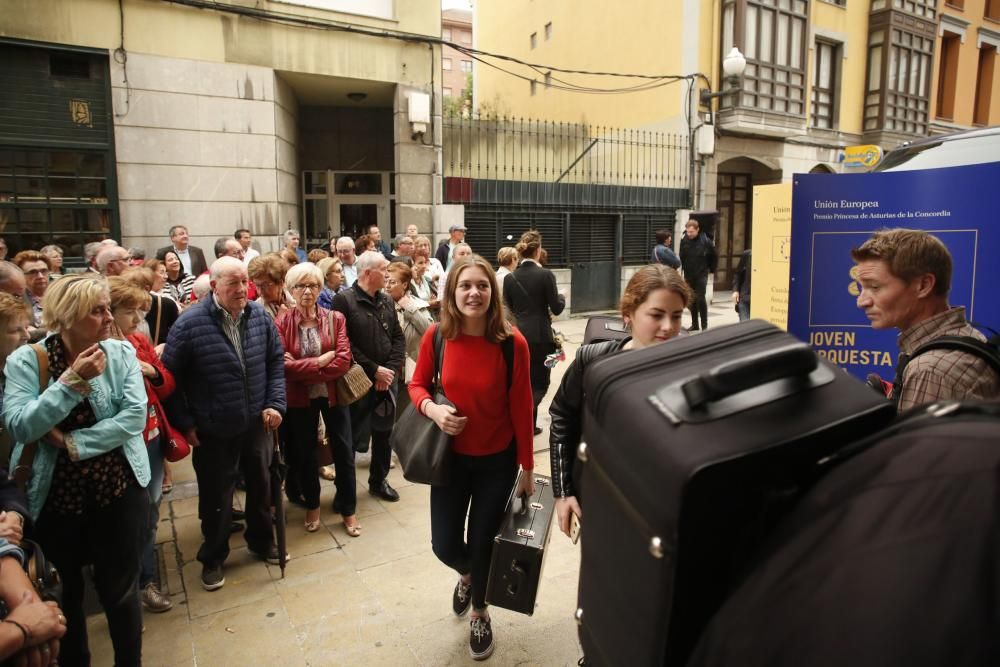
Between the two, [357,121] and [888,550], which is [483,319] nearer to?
[888,550]

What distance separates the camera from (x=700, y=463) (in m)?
0.85

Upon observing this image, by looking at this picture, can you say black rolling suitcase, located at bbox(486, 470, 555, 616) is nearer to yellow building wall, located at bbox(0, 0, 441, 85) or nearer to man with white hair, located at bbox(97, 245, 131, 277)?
man with white hair, located at bbox(97, 245, 131, 277)

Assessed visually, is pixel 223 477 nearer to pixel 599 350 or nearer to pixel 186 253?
pixel 599 350

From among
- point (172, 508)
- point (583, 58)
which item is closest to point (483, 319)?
point (172, 508)

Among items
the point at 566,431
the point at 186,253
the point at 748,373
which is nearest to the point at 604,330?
the point at 566,431

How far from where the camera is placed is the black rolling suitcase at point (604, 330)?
2.68 metres

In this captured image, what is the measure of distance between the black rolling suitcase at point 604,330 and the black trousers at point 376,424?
90.8 inches

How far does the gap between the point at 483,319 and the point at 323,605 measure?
6.15 feet

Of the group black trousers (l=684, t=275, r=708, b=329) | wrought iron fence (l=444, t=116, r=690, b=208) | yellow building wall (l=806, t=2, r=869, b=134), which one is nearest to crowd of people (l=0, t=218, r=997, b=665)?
black trousers (l=684, t=275, r=708, b=329)

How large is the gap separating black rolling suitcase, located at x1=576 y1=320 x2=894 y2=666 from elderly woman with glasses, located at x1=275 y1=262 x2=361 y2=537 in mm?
3264

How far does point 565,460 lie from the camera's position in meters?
2.41

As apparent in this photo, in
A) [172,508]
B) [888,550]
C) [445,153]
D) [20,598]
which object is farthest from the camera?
[445,153]

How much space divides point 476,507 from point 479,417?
1.53ft

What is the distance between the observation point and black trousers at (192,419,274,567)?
3.50 m
